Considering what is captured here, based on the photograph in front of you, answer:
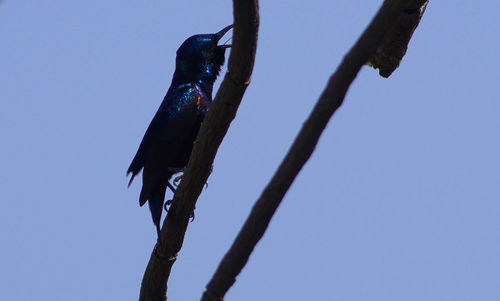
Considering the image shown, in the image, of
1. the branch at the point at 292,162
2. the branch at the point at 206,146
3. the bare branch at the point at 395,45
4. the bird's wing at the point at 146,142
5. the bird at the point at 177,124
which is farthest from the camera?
the bird's wing at the point at 146,142

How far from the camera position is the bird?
18.9ft

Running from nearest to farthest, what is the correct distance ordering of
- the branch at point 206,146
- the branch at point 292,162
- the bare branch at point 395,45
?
1. the branch at point 292,162
2. the branch at point 206,146
3. the bare branch at point 395,45

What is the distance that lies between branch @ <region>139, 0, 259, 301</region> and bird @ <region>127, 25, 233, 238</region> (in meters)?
0.53

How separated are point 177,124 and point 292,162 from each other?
3.26 meters

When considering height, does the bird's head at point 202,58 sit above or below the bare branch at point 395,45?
above

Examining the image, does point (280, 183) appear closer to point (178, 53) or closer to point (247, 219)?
point (247, 219)

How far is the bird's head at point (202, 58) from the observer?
6559 mm

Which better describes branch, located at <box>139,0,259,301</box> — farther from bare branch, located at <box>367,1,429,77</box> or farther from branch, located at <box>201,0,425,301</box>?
branch, located at <box>201,0,425,301</box>

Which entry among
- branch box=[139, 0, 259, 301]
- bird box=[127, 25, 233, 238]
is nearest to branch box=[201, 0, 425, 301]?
branch box=[139, 0, 259, 301]

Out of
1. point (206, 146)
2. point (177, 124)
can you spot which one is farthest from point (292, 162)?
point (177, 124)

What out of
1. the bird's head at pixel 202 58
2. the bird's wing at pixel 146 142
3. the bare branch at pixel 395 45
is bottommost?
the bird's wing at pixel 146 142

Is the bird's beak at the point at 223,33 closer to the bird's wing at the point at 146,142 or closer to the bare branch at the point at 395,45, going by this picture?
the bird's wing at the point at 146,142

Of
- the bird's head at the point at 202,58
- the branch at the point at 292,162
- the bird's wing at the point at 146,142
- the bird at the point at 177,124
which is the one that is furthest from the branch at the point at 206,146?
the bird's head at the point at 202,58

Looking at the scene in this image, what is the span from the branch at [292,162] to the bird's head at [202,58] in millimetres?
3918
